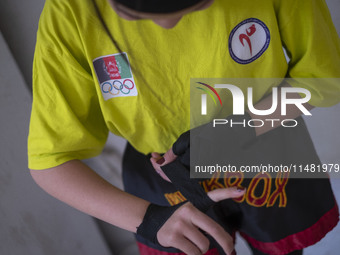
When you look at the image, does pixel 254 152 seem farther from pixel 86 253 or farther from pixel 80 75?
pixel 86 253

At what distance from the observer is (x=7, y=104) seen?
29.1 inches

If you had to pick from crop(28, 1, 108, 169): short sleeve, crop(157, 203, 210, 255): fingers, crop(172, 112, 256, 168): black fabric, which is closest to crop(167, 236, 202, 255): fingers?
crop(157, 203, 210, 255): fingers

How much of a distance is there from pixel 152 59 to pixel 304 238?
444 millimetres

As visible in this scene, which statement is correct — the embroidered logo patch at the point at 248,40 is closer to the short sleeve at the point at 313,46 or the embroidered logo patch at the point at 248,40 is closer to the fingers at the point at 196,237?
the short sleeve at the point at 313,46

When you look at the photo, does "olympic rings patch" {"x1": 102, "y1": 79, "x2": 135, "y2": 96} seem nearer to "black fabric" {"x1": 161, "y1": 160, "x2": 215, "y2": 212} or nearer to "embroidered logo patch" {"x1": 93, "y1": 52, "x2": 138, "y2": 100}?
"embroidered logo patch" {"x1": 93, "y1": 52, "x2": 138, "y2": 100}

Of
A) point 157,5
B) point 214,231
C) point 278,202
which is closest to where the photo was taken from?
point 157,5

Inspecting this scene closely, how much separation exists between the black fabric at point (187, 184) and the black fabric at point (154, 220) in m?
0.02

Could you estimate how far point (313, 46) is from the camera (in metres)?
0.45

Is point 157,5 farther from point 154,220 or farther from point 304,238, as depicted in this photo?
point 304,238

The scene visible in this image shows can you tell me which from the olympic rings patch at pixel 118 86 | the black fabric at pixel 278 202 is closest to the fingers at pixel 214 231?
the black fabric at pixel 278 202

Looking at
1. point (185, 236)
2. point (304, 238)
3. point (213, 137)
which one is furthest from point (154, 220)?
point (304, 238)

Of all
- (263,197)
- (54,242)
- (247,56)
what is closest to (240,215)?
(263,197)

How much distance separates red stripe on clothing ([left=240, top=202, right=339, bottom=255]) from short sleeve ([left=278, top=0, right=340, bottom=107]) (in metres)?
0.24

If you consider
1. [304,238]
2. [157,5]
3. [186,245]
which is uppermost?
[157,5]
